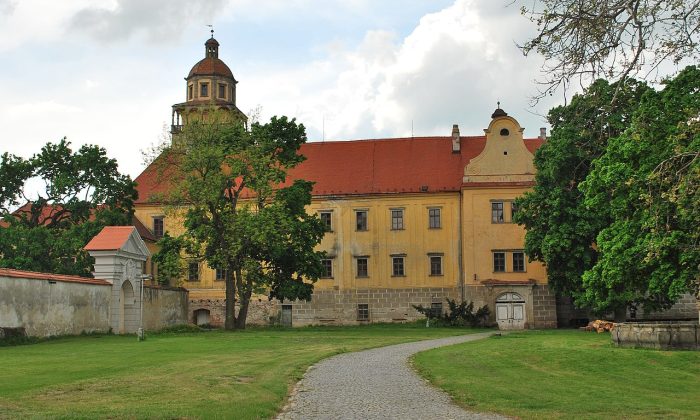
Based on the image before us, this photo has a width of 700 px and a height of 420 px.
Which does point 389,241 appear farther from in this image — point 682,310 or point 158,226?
point 682,310

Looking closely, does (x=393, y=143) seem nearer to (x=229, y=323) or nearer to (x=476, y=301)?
(x=476, y=301)

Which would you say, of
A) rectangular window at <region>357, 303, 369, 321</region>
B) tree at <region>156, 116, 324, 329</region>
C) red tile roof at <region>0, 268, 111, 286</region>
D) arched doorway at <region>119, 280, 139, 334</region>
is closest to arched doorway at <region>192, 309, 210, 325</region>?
rectangular window at <region>357, 303, 369, 321</region>

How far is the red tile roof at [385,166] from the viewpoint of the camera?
176 ft

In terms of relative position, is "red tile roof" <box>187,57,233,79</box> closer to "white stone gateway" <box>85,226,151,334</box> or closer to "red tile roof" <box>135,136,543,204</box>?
"red tile roof" <box>135,136,543,204</box>

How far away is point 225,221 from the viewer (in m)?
40.4

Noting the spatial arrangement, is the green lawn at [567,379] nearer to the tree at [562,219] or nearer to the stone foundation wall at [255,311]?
the tree at [562,219]

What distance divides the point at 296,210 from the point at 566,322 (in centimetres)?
1940

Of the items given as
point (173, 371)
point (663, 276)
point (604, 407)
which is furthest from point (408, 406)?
point (663, 276)

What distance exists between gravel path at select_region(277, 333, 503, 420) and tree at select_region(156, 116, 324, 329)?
1969 cm

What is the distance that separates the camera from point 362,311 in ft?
174

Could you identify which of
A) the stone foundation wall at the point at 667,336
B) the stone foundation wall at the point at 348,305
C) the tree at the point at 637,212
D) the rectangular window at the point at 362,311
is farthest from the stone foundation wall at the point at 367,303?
the stone foundation wall at the point at 667,336

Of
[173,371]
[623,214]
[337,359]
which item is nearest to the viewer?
[173,371]

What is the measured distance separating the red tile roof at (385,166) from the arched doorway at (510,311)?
7764 millimetres

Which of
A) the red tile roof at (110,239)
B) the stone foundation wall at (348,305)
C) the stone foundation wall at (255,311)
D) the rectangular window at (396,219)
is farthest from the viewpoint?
the stone foundation wall at (255,311)
